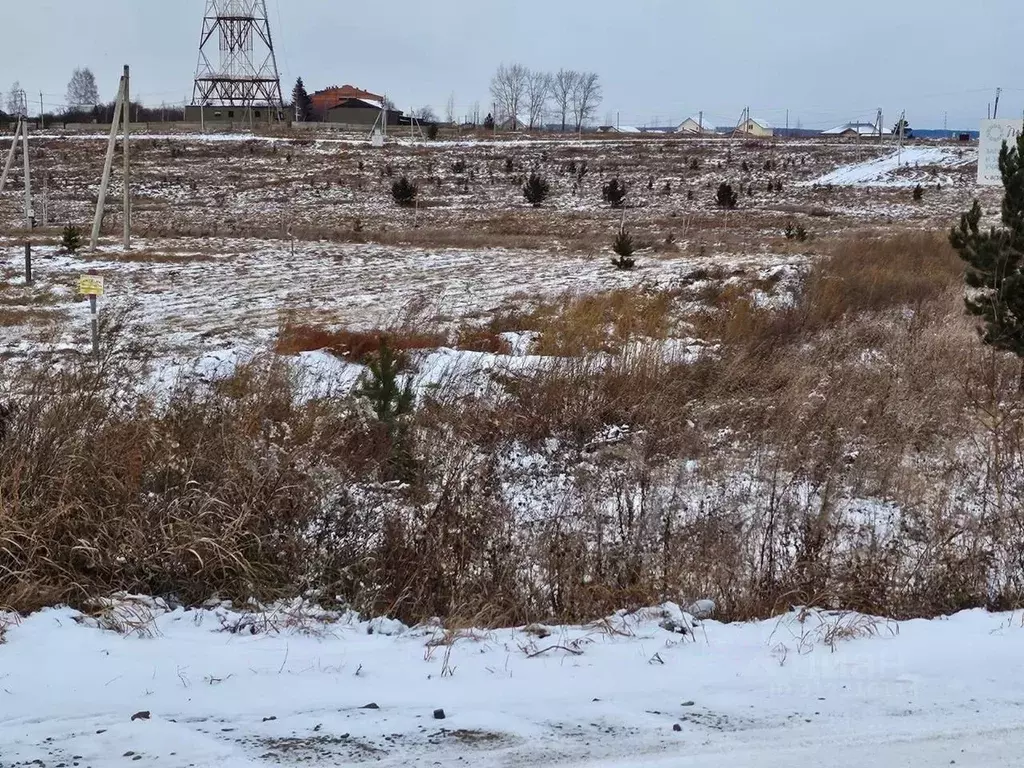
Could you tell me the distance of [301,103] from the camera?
92.1 m

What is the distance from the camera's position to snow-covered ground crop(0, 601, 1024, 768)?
292 centimetres

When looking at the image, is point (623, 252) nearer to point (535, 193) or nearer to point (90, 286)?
point (90, 286)

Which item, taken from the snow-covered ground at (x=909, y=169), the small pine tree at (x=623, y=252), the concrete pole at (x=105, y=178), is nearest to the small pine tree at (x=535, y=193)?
the snow-covered ground at (x=909, y=169)

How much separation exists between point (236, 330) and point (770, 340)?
6866 millimetres

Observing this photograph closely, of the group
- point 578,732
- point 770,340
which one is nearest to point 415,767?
point 578,732

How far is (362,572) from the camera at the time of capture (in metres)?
4.30

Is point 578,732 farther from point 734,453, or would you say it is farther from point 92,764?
point 734,453

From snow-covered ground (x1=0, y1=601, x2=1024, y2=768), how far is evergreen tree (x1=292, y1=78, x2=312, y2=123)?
3450 inches

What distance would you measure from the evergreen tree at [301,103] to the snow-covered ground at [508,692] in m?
87.6

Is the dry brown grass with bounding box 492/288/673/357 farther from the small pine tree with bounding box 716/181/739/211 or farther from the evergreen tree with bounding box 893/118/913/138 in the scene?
the evergreen tree with bounding box 893/118/913/138

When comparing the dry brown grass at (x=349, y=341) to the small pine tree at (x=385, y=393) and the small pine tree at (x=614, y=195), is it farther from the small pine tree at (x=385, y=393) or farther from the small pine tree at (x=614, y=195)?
the small pine tree at (x=614, y=195)

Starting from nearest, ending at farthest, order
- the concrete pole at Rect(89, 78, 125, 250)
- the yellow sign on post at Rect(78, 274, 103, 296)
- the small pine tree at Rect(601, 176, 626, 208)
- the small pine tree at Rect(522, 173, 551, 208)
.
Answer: the yellow sign on post at Rect(78, 274, 103, 296)
the concrete pole at Rect(89, 78, 125, 250)
the small pine tree at Rect(601, 176, 626, 208)
the small pine tree at Rect(522, 173, 551, 208)

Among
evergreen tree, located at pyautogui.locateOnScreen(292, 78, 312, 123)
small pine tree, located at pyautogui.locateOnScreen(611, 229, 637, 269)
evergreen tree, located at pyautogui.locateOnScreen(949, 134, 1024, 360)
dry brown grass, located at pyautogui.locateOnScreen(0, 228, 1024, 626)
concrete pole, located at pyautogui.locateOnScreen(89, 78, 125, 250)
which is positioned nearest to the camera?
dry brown grass, located at pyautogui.locateOnScreen(0, 228, 1024, 626)

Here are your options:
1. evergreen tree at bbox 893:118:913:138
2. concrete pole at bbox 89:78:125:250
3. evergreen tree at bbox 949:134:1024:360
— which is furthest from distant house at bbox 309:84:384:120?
evergreen tree at bbox 949:134:1024:360
